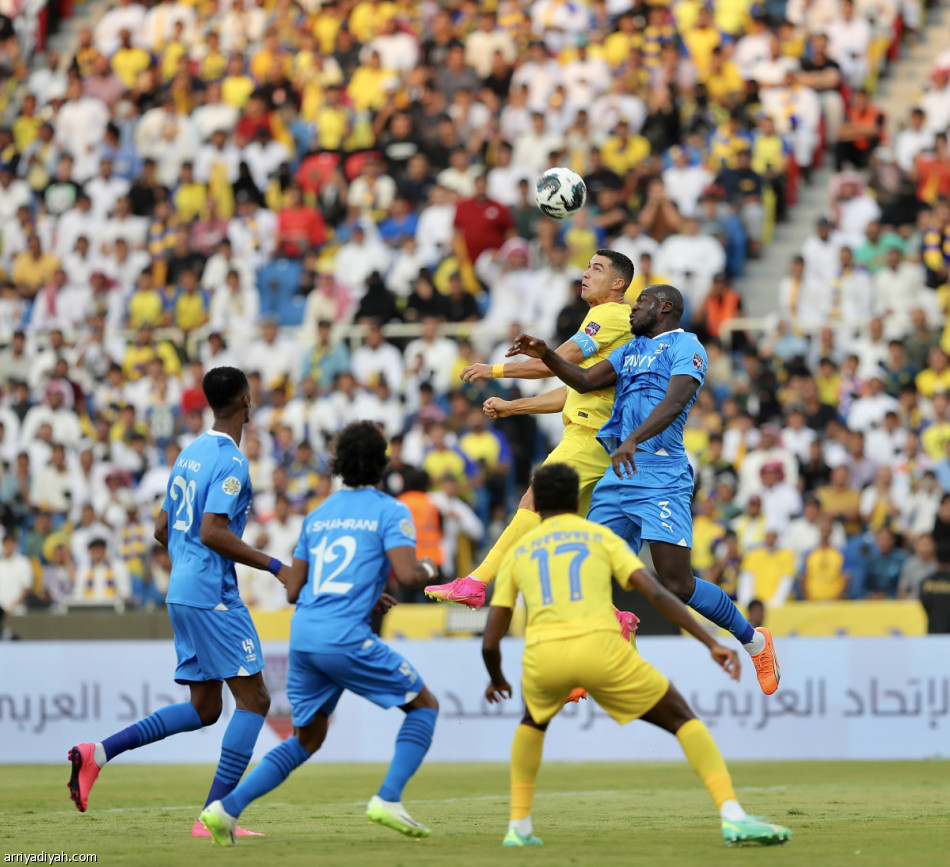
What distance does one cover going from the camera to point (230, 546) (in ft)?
29.3

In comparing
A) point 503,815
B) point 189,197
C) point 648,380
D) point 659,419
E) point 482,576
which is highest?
point 189,197

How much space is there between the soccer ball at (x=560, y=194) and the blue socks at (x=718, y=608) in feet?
9.24

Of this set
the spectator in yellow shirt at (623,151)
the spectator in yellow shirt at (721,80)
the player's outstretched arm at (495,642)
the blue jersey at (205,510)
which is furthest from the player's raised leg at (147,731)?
the spectator in yellow shirt at (721,80)

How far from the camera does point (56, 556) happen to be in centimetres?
2005

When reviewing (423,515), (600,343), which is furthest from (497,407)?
(423,515)

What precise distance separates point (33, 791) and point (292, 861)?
5.67 meters

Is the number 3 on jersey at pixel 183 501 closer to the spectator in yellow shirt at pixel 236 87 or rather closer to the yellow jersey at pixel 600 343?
the yellow jersey at pixel 600 343

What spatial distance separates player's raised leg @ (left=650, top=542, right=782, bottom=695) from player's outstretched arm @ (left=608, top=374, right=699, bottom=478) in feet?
2.39

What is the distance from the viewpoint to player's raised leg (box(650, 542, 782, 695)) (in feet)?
33.7

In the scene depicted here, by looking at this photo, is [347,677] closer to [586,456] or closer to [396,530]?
[396,530]

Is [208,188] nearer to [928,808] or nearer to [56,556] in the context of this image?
[56,556]

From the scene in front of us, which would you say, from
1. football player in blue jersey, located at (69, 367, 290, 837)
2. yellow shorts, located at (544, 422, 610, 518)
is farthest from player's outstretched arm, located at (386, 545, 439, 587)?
yellow shorts, located at (544, 422, 610, 518)

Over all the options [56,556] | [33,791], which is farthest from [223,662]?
[56,556]

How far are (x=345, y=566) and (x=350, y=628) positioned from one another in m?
0.31
